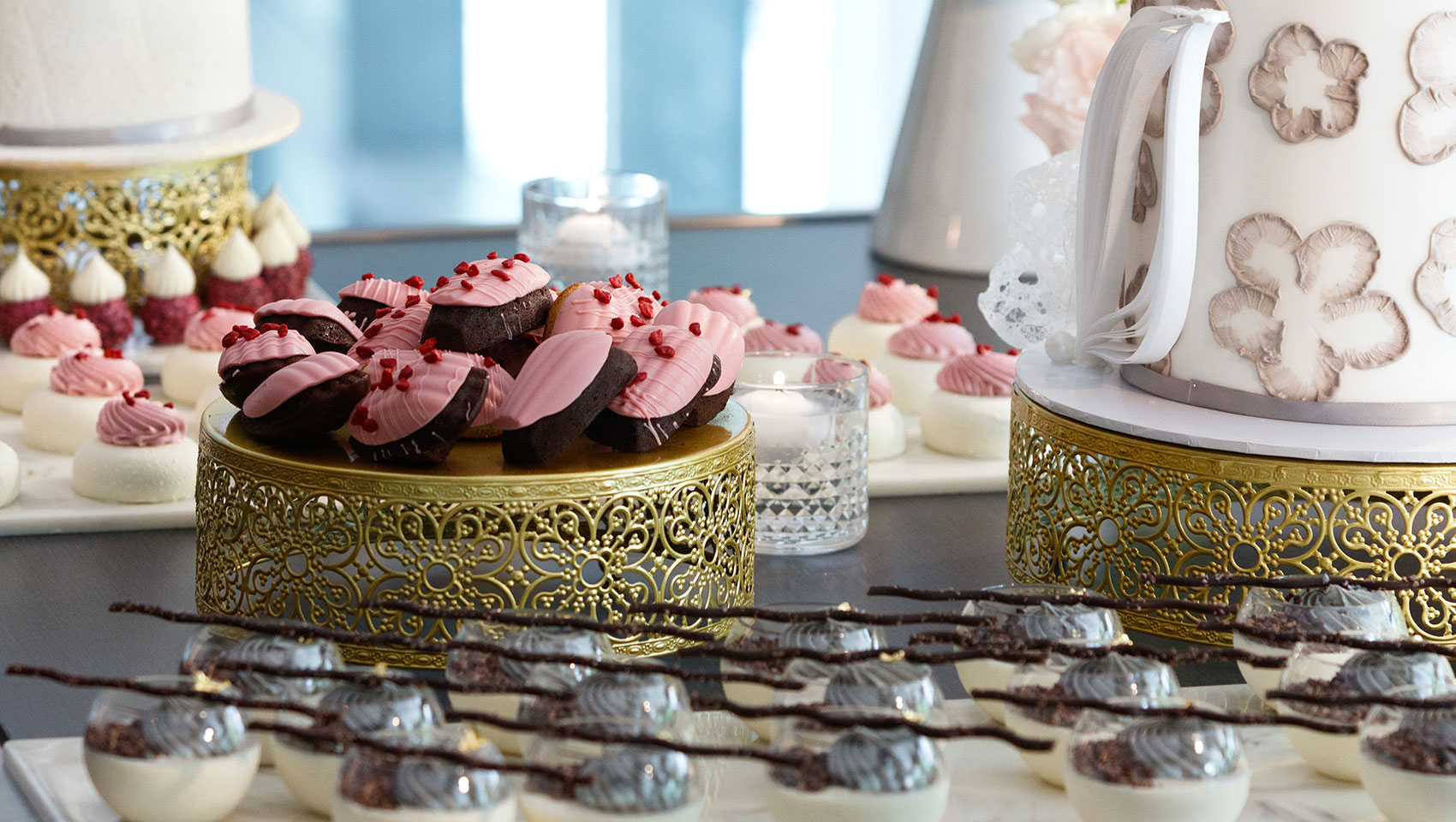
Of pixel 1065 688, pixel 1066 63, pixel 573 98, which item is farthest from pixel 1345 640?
pixel 573 98

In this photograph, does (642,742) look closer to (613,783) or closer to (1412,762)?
(613,783)

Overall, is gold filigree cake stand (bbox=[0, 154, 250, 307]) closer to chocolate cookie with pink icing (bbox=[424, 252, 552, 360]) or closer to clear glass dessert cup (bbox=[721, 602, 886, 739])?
chocolate cookie with pink icing (bbox=[424, 252, 552, 360])

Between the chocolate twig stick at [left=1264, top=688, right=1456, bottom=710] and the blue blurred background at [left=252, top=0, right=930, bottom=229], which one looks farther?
the blue blurred background at [left=252, top=0, right=930, bottom=229]

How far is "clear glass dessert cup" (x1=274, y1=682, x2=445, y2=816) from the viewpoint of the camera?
2.02 ft

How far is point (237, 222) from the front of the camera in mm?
1626

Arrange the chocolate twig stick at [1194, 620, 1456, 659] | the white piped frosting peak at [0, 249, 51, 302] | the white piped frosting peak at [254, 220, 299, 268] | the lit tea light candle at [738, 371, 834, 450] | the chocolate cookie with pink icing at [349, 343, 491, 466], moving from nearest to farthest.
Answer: the chocolate twig stick at [1194, 620, 1456, 659] → the chocolate cookie with pink icing at [349, 343, 491, 466] → the lit tea light candle at [738, 371, 834, 450] → the white piped frosting peak at [0, 249, 51, 302] → the white piped frosting peak at [254, 220, 299, 268]

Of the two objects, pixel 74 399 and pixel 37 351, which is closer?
pixel 74 399

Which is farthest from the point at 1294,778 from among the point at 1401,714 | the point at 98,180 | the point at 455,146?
the point at 455,146

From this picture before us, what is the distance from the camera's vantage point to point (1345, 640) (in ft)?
2.27

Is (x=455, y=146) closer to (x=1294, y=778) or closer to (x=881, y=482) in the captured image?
(x=881, y=482)

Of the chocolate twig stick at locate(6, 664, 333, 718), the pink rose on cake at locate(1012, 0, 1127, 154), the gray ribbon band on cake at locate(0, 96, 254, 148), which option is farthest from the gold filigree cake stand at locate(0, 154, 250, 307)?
the chocolate twig stick at locate(6, 664, 333, 718)

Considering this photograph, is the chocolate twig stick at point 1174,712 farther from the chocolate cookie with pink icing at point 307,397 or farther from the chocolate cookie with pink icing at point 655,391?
the chocolate cookie with pink icing at point 307,397

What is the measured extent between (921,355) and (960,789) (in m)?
0.73

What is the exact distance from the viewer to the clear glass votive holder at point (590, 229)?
65.7 inches
